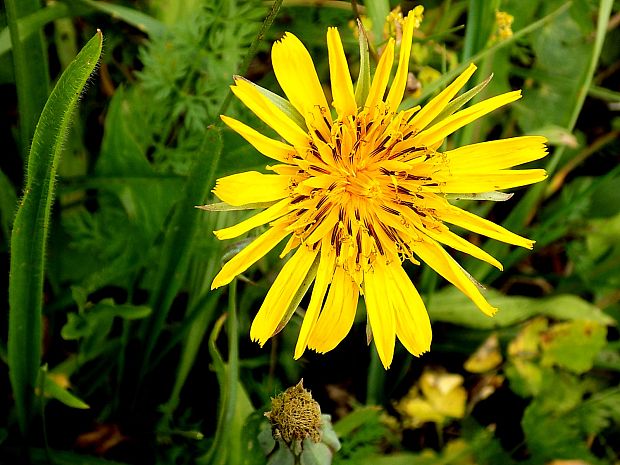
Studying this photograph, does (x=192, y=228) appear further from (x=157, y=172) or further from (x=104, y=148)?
(x=104, y=148)

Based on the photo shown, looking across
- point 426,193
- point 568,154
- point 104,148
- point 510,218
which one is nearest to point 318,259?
point 426,193

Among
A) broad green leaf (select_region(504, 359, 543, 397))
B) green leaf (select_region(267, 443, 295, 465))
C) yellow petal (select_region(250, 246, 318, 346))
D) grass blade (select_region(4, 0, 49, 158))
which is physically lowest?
broad green leaf (select_region(504, 359, 543, 397))

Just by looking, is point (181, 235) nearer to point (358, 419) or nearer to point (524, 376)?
point (358, 419)

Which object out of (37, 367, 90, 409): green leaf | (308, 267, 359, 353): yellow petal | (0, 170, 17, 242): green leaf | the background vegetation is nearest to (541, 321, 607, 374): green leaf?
the background vegetation

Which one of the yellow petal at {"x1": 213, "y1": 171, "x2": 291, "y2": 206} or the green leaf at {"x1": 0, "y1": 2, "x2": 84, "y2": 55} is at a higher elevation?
the green leaf at {"x1": 0, "y1": 2, "x2": 84, "y2": 55}

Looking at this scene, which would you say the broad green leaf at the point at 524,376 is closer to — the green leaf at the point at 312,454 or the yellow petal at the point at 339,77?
the green leaf at the point at 312,454

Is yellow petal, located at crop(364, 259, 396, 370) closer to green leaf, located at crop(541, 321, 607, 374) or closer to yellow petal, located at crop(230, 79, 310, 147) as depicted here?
yellow petal, located at crop(230, 79, 310, 147)

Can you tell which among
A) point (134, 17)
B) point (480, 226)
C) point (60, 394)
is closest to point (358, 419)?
point (480, 226)
